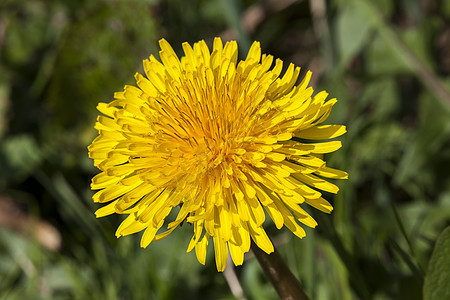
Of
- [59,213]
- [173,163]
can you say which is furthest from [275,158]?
[59,213]

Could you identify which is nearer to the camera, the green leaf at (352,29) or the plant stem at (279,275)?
the plant stem at (279,275)

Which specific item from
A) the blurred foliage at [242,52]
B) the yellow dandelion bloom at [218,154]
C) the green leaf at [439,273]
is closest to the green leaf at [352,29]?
the blurred foliage at [242,52]

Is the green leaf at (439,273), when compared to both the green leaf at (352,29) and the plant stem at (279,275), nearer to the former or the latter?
the plant stem at (279,275)

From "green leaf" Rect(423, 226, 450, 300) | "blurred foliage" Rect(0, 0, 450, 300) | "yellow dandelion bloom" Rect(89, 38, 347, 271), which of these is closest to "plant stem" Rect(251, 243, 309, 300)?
"yellow dandelion bloom" Rect(89, 38, 347, 271)

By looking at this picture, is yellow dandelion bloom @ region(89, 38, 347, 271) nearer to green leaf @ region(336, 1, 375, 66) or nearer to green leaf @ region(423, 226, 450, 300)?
green leaf @ region(423, 226, 450, 300)

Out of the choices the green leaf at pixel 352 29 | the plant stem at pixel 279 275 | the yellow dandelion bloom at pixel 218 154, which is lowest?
the plant stem at pixel 279 275

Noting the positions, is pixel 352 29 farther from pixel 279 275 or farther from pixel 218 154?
pixel 279 275

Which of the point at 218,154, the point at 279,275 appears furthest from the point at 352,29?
the point at 279,275

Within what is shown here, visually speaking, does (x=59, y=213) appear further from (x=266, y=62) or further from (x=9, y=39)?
(x=266, y=62)
